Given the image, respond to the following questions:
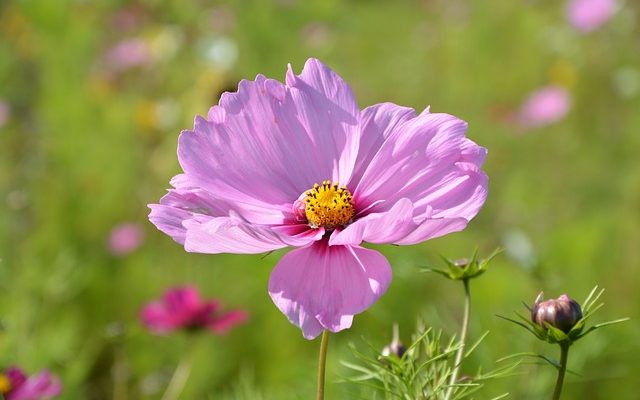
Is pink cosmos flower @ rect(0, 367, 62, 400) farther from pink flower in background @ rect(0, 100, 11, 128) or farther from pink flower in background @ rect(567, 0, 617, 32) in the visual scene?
pink flower in background @ rect(567, 0, 617, 32)

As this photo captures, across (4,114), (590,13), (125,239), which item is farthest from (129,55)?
(590,13)

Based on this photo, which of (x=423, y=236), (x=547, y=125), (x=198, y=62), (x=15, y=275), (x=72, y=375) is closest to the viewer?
(x=423, y=236)

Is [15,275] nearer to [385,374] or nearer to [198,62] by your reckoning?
[385,374]

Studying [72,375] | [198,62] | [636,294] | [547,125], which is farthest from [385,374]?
[198,62]

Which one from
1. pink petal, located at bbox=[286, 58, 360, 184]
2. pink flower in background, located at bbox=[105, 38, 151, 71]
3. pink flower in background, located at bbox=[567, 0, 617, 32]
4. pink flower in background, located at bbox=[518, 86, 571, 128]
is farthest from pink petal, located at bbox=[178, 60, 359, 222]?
pink flower in background, located at bbox=[567, 0, 617, 32]

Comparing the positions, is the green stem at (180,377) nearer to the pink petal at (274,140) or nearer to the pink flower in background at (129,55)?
the pink petal at (274,140)

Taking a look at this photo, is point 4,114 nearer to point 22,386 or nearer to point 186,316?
point 186,316
